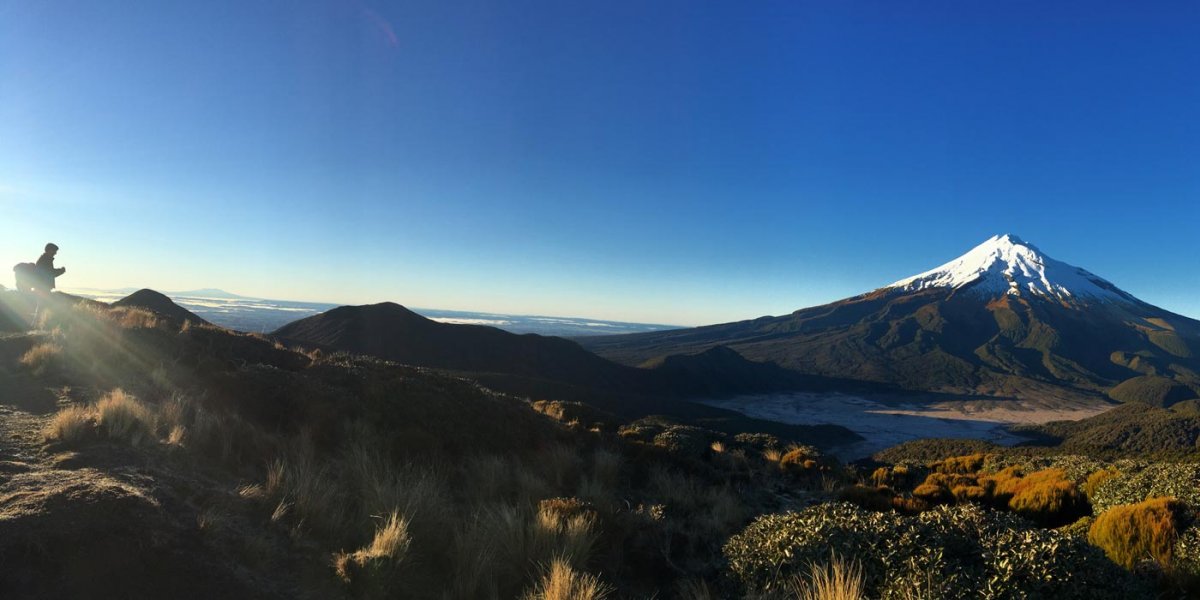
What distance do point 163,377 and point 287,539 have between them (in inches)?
258

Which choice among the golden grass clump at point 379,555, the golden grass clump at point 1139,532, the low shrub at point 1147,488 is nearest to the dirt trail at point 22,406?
the golden grass clump at point 379,555

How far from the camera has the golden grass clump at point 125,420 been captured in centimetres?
562

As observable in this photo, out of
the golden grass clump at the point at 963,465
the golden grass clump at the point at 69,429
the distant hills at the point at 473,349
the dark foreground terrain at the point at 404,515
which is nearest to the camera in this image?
the dark foreground terrain at the point at 404,515

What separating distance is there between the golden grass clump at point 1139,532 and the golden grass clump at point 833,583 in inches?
129

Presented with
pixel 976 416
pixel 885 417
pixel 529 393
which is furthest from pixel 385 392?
pixel 976 416

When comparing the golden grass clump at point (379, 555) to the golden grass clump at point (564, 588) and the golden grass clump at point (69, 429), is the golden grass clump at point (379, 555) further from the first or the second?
the golden grass clump at point (69, 429)

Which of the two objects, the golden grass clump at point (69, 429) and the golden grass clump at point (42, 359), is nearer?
the golden grass clump at point (69, 429)

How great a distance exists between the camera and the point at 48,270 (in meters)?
14.9

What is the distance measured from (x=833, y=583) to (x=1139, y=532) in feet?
14.9

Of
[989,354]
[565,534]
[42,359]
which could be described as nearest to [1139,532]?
[565,534]

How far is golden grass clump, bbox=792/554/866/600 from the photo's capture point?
4.05 metres

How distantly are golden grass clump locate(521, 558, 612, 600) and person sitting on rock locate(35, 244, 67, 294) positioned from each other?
1827 cm

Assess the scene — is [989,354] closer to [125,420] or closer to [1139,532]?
[1139,532]

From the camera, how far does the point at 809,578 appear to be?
4.72 meters
